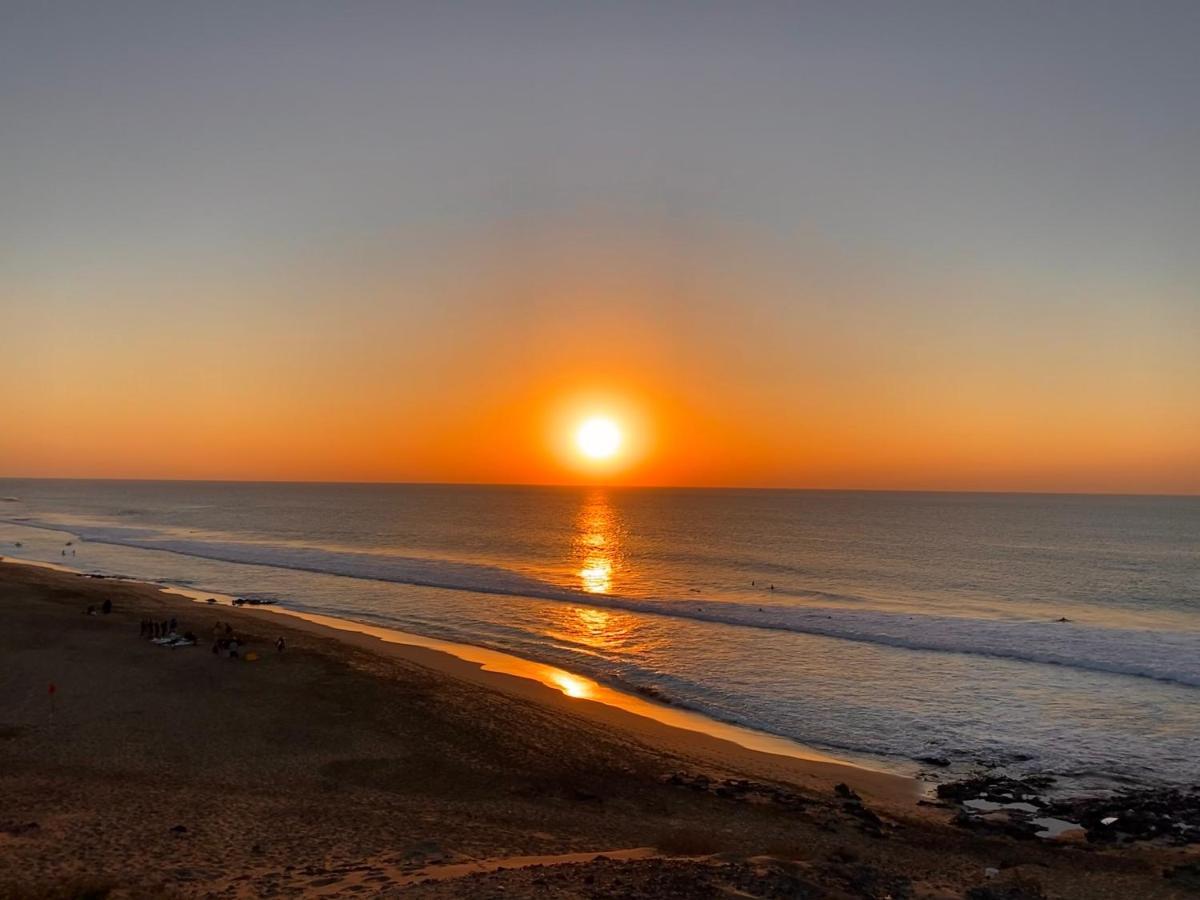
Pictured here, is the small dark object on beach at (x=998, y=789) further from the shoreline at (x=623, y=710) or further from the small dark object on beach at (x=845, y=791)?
the small dark object on beach at (x=845, y=791)

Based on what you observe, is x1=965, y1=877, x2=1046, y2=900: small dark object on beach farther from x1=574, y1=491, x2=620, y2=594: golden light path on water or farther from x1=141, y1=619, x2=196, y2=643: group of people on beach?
x1=574, y1=491, x2=620, y2=594: golden light path on water

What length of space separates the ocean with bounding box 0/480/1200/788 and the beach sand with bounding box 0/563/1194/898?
6388 millimetres

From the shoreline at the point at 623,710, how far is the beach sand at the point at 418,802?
21 centimetres

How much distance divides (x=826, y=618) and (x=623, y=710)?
25.9m

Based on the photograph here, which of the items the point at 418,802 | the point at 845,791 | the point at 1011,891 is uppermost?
the point at 1011,891

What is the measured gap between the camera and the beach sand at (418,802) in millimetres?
15336

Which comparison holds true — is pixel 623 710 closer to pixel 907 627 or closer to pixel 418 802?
pixel 418 802

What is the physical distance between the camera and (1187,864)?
742 inches

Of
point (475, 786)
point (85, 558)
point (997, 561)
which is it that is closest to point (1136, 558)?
point (997, 561)

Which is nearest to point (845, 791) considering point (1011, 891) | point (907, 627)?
point (1011, 891)

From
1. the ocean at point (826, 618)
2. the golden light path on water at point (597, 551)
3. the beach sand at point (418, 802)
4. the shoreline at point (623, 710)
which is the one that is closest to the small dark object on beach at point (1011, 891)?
the beach sand at point (418, 802)

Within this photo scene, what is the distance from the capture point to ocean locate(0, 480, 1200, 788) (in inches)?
1195

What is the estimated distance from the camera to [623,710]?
3191cm

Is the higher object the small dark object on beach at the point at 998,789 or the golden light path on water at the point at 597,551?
the small dark object on beach at the point at 998,789
